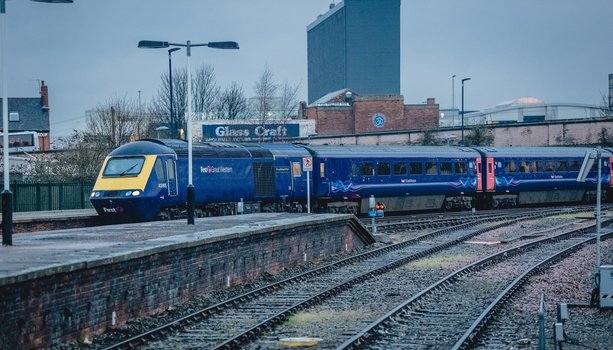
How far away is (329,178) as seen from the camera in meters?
40.2

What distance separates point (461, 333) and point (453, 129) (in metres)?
66.4

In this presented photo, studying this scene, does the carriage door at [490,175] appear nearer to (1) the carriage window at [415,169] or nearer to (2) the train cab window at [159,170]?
(1) the carriage window at [415,169]

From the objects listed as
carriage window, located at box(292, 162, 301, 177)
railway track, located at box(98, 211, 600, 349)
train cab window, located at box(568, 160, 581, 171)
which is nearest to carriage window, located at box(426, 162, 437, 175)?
carriage window, located at box(292, 162, 301, 177)

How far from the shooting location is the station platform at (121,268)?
12.8 meters

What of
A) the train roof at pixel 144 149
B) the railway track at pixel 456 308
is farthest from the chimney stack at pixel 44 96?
the railway track at pixel 456 308

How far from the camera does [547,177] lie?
2047 inches

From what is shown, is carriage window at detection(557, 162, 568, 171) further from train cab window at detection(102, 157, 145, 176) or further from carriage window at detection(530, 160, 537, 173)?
train cab window at detection(102, 157, 145, 176)

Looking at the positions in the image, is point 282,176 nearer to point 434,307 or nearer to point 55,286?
point 434,307

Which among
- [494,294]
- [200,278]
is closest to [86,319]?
[200,278]

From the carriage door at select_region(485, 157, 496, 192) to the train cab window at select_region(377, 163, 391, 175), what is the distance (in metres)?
8.00

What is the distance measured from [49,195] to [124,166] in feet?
38.0

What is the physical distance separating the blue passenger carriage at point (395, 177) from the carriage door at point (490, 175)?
775mm

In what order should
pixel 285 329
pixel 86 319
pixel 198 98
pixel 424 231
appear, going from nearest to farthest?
pixel 86 319
pixel 285 329
pixel 424 231
pixel 198 98

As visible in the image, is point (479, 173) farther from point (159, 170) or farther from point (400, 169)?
point (159, 170)
